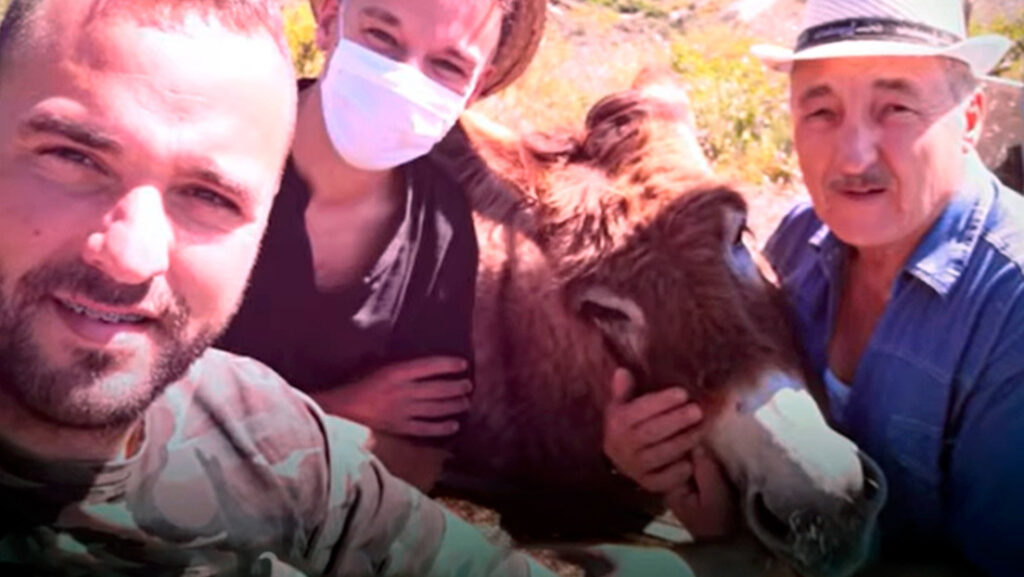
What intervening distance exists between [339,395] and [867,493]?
1.20m

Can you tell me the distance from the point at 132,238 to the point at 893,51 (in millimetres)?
1615

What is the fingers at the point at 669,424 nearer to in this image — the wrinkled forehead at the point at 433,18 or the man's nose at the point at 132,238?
the wrinkled forehead at the point at 433,18

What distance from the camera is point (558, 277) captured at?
3.06 m

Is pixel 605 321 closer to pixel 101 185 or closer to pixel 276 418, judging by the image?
pixel 276 418

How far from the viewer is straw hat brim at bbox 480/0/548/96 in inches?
116

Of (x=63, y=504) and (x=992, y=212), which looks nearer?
(x=63, y=504)

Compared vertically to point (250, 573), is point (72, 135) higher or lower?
higher

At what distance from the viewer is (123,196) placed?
2664 mm

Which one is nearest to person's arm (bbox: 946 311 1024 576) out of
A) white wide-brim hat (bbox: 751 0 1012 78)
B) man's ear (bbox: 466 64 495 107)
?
white wide-brim hat (bbox: 751 0 1012 78)

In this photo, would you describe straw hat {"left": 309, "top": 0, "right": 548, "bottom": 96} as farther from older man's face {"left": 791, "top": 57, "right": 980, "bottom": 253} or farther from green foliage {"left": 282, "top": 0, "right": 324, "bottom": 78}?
older man's face {"left": 791, "top": 57, "right": 980, "bottom": 253}

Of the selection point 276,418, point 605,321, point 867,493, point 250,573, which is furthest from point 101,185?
point 867,493

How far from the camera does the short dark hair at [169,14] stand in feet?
8.71

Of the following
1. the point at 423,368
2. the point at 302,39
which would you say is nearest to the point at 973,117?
the point at 423,368

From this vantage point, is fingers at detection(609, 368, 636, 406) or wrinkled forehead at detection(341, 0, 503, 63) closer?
wrinkled forehead at detection(341, 0, 503, 63)
